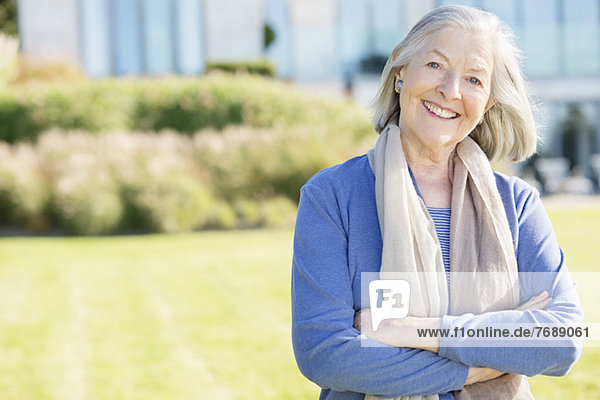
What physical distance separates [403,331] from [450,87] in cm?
69

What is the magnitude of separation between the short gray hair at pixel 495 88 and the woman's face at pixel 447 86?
0.03m

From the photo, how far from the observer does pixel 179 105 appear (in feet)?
47.9

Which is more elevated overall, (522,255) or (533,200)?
(533,200)

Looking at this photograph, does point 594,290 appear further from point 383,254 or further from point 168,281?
point 168,281

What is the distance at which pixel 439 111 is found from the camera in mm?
1860

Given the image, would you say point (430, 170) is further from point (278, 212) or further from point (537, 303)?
point (278, 212)

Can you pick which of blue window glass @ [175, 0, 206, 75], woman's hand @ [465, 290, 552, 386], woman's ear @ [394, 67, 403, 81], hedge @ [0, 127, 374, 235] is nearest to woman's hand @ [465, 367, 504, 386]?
woman's hand @ [465, 290, 552, 386]

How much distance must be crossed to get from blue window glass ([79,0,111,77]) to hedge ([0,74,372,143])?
477cm

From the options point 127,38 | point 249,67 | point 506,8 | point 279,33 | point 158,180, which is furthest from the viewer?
point 279,33

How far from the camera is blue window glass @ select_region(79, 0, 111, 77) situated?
63.5ft

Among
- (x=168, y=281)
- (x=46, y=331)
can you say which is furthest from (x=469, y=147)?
(x=168, y=281)

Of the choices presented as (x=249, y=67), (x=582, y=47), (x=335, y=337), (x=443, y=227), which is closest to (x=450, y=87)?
(x=443, y=227)

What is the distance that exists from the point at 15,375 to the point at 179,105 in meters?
10.7

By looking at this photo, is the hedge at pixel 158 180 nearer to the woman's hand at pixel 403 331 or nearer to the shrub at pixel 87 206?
the shrub at pixel 87 206
